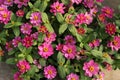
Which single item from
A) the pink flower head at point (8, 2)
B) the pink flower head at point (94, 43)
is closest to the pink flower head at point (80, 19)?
the pink flower head at point (94, 43)

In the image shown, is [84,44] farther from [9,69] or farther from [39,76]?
[9,69]

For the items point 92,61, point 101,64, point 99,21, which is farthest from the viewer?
point 99,21

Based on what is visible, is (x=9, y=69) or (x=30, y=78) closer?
(x=30, y=78)

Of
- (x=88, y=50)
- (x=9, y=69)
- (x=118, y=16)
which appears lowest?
(x=9, y=69)

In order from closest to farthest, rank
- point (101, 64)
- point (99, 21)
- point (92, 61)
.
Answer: point (92, 61), point (101, 64), point (99, 21)

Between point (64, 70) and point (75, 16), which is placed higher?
point (75, 16)

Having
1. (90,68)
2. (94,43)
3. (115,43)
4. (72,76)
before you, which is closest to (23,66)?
(72,76)

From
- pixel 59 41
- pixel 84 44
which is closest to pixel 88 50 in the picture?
pixel 84 44
